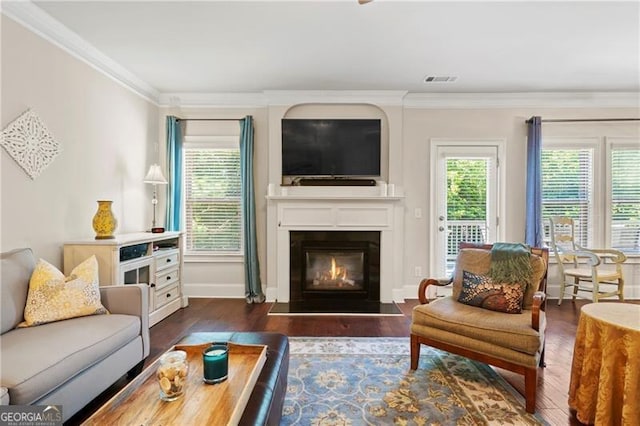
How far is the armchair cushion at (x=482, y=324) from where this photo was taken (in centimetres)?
210

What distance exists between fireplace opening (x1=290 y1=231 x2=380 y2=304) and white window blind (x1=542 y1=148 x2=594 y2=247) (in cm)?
241

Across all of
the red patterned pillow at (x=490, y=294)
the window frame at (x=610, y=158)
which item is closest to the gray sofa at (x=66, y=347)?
the red patterned pillow at (x=490, y=294)

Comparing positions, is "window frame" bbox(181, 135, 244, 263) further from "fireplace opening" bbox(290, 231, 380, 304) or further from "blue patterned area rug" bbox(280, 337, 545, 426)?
"blue patterned area rug" bbox(280, 337, 545, 426)

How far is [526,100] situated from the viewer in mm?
4445

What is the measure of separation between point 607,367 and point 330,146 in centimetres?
340

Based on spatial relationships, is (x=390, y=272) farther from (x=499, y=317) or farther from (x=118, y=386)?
(x=118, y=386)

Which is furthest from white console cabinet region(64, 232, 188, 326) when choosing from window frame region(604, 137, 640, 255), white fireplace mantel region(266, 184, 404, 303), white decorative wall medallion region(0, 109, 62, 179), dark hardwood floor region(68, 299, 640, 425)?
window frame region(604, 137, 640, 255)

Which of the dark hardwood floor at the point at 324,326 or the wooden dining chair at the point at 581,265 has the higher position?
the wooden dining chair at the point at 581,265

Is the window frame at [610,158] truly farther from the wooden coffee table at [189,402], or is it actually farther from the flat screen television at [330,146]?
the wooden coffee table at [189,402]

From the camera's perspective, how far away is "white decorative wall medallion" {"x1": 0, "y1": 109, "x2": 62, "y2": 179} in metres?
2.42

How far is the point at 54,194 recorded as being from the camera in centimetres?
281

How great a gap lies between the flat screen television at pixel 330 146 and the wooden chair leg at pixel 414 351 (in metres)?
2.36

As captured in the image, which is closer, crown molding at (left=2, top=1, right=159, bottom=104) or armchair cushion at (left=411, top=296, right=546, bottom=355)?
armchair cushion at (left=411, top=296, right=546, bottom=355)

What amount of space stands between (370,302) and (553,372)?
81.8 inches
